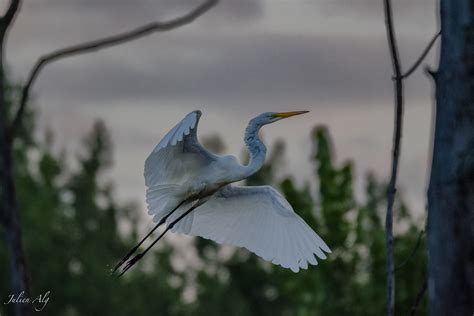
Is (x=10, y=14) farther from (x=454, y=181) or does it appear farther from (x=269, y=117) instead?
(x=454, y=181)

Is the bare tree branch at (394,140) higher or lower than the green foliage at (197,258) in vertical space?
higher

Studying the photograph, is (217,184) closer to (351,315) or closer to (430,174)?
(430,174)

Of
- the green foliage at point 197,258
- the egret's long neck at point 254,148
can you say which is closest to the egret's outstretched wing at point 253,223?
the egret's long neck at point 254,148

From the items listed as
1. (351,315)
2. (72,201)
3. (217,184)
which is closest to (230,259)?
(72,201)

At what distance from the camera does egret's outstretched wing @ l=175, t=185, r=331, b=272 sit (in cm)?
1184

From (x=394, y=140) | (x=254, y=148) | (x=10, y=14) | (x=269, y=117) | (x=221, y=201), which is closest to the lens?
(x=394, y=140)

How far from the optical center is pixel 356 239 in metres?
33.1

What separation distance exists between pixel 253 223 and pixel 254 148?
2.71 ft

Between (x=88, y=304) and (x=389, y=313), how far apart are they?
41.7 metres

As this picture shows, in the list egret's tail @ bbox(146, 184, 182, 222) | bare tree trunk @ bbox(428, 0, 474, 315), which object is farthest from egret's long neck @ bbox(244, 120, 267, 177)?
bare tree trunk @ bbox(428, 0, 474, 315)

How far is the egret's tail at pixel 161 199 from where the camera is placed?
12258 millimetres

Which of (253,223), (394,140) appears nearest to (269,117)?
(253,223)

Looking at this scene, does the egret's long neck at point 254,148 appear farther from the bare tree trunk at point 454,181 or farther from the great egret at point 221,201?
the bare tree trunk at point 454,181

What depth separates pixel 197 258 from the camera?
56438 mm
